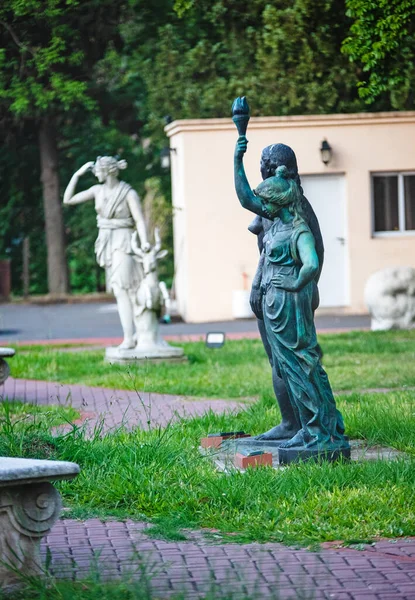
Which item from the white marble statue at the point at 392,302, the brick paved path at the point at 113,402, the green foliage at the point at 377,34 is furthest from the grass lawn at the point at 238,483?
the white marble statue at the point at 392,302

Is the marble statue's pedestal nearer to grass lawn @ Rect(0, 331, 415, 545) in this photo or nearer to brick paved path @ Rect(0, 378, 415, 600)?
grass lawn @ Rect(0, 331, 415, 545)

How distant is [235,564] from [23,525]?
944mm

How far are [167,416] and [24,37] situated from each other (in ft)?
64.0

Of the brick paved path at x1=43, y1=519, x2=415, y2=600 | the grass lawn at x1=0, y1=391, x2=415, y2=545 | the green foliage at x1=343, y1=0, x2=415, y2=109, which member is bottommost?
the brick paved path at x1=43, y1=519, x2=415, y2=600

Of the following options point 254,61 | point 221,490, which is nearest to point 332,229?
point 254,61

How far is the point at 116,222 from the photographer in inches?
614

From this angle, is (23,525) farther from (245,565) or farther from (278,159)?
(278,159)

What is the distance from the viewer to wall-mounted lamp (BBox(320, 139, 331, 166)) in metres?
24.4

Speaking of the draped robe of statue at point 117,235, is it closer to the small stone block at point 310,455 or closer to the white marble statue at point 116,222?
the white marble statue at point 116,222

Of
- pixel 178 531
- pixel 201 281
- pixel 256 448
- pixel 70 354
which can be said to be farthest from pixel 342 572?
pixel 201 281

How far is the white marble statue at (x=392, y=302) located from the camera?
20.3m

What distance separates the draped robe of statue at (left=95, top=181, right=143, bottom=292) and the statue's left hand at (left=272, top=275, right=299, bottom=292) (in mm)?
7993

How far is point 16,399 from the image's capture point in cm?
1227

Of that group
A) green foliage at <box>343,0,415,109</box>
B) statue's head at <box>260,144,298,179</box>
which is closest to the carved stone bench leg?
statue's head at <box>260,144,298,179</box>
